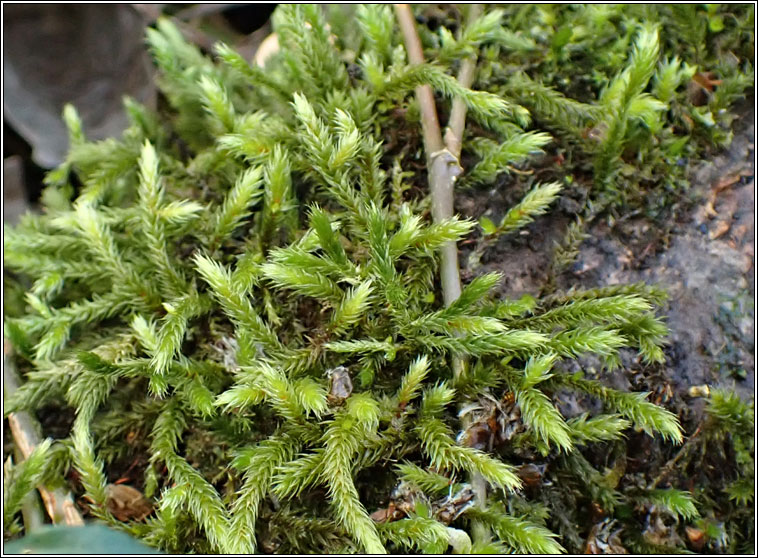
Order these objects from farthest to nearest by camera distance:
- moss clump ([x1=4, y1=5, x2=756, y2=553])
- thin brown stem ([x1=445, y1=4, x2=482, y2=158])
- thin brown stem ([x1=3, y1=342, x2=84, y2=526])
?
thin brown stem ([x1=445, y1=4, x2=482, y2=158])
thin brown stem ([x1=3, y1=342, x2=84, y2=526])
moss clump ([x1=4, y1=5, x2=756, y2=553])

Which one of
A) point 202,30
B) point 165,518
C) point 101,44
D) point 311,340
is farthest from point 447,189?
point 101,44

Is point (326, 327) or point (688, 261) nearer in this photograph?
point (326, 327)

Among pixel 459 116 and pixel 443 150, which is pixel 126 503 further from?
pixel 459 116

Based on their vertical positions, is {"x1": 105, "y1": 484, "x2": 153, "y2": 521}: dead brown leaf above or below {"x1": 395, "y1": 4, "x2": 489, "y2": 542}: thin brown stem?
below

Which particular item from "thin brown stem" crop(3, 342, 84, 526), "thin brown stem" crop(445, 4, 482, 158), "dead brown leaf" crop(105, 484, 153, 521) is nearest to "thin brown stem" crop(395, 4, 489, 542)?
"thin brown stem" crop(445, 4, 482, 158)

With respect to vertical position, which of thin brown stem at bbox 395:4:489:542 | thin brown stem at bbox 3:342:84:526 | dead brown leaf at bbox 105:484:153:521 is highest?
thin brown stem at bbox 395:4:489:542

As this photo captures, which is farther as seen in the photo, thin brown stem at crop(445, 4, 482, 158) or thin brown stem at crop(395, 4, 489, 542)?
thin brown stem at crop(445, 4, 482, 158)

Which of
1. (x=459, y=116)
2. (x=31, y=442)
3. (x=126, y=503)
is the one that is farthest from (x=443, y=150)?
(x=31, y=442)

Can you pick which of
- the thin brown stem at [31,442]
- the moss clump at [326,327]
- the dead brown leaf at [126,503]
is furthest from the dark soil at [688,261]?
the thin brown stem at [31,442]

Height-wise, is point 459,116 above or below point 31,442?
above

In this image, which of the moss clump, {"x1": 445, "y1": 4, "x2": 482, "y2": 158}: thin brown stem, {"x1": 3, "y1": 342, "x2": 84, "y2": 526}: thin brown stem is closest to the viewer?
the moss clump

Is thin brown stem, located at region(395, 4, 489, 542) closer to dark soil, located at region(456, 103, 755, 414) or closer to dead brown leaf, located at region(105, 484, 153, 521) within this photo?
dark soil, located at region(456, 103, 755, 414)

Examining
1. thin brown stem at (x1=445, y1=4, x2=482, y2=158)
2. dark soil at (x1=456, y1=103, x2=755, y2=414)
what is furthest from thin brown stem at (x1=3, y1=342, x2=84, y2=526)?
thin brown stem at (x1=445, y1=4, x2=482, y2=158)

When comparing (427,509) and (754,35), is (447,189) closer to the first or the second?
(427,509)
